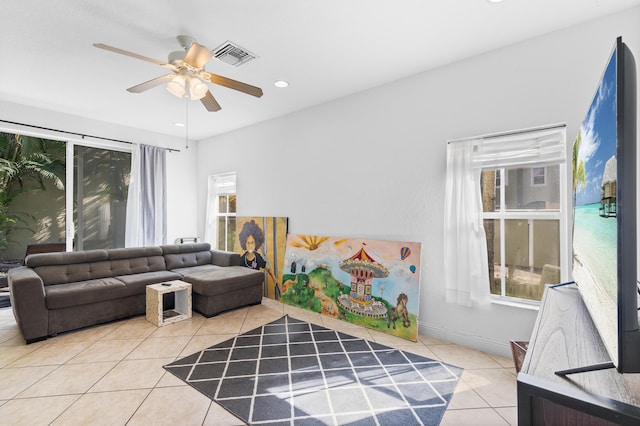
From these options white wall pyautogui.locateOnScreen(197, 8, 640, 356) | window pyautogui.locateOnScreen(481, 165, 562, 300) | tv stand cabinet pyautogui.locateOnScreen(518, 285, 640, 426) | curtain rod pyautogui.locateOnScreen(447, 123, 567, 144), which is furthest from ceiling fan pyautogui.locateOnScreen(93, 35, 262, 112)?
tv stand cabinet pyautogui.locateOnScreen(518, 285, 640, 426)

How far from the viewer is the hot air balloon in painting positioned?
303cm

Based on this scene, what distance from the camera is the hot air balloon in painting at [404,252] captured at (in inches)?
119

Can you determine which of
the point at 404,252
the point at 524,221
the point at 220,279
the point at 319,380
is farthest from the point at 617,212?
the point at 220,279

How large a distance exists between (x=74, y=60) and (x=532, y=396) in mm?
3816

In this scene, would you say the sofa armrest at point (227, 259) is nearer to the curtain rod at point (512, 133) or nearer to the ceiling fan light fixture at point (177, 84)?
the ceiling fan light fixture at point (177, 84)

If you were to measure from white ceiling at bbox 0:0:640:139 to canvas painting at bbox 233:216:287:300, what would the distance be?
5.86 feet

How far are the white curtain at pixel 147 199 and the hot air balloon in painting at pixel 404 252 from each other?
12.9 feet

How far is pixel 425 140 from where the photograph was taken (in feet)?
9.78

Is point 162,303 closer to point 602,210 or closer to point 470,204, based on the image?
point 470,204

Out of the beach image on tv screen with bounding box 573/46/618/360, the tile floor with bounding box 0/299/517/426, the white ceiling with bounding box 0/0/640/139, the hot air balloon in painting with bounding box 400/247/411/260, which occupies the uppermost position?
the white ceiling with bounding box 0/0/640/139

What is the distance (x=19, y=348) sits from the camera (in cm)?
273

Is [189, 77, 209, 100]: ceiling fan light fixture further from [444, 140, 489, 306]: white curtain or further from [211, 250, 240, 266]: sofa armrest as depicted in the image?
[211, 250, 240, 266]: sofa armrest

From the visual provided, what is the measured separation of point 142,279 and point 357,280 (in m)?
2.48

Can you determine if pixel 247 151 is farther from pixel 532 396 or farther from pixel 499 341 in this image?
pixel 532 396
